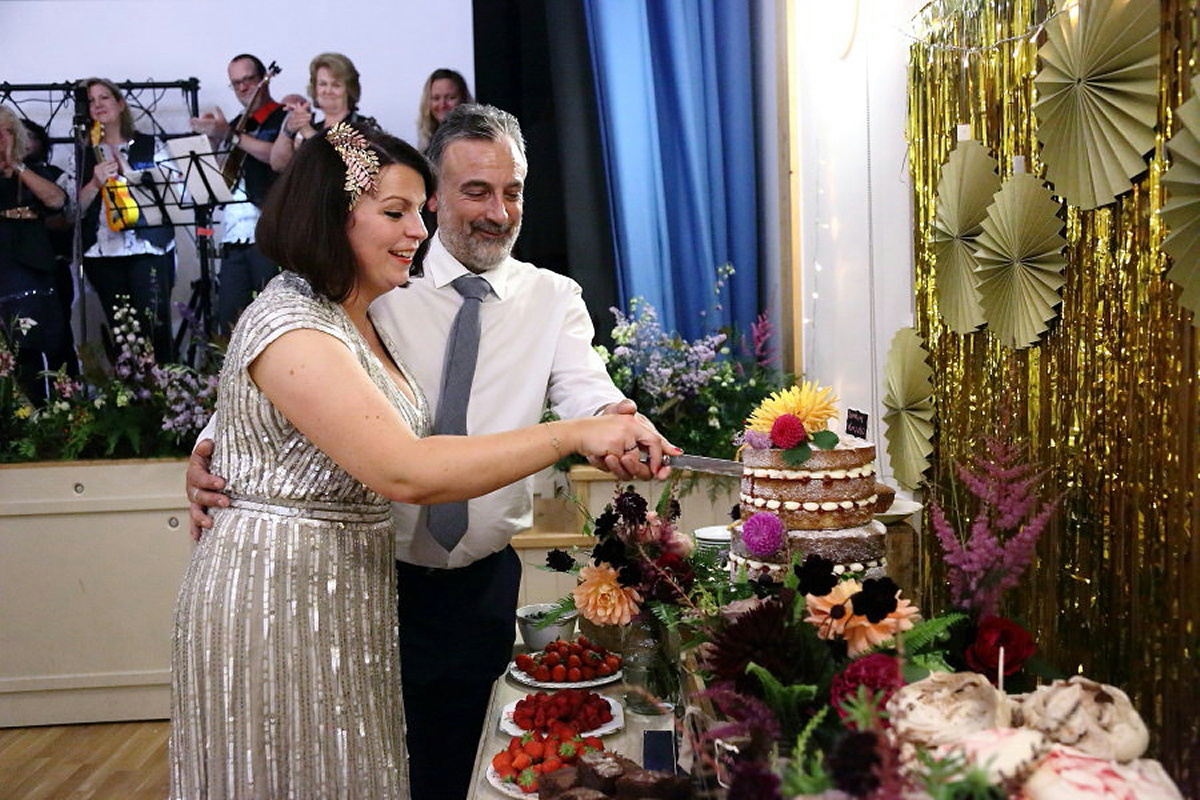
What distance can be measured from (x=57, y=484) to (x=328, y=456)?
9.43ft

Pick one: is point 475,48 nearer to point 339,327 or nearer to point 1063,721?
point 339,327

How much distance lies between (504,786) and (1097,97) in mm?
1102

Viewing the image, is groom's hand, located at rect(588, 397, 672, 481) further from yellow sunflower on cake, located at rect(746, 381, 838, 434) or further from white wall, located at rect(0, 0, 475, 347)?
white wall, located at rect(0, 0, 475, 347)

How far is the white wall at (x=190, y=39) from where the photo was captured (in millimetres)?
4719

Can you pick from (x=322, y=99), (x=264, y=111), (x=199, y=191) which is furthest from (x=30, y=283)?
A: (x=322, y=99)

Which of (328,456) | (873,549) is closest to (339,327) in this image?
(328,456)

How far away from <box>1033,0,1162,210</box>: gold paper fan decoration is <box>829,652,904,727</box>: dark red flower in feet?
2.11

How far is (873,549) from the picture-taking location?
167 centimetres

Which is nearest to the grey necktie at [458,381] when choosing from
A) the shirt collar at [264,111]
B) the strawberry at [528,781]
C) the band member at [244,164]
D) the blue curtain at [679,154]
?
the strawberry at [528,781]

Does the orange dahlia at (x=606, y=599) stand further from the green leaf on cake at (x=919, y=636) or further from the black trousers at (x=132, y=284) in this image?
the black trousers at (x=132, y=284)

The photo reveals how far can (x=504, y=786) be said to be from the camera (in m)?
1.57

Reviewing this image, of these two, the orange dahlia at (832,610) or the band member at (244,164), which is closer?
the orange dahlia at (832,610)

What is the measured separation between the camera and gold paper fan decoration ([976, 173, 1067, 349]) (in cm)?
155

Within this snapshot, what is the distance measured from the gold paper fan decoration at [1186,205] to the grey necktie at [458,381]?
1.45 metres
